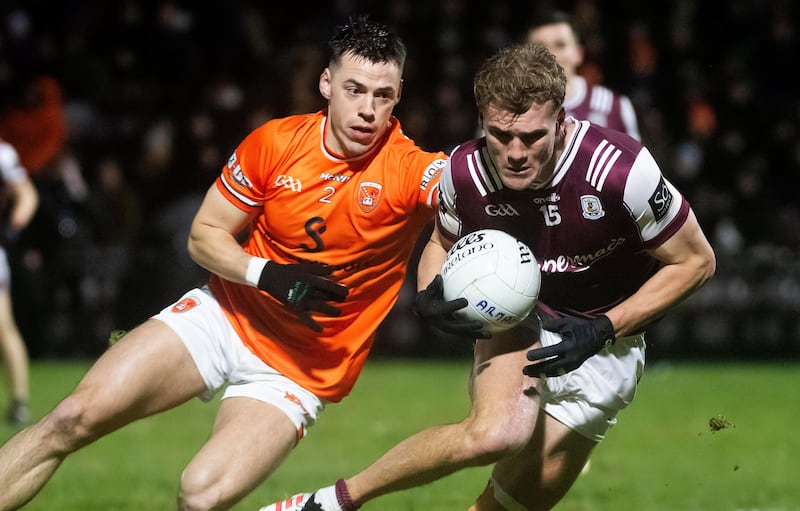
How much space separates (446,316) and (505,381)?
360 mm

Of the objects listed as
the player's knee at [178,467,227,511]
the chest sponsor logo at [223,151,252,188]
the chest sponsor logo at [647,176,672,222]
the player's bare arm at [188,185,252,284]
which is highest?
the chest sponsor logo at [223,151,252,188]

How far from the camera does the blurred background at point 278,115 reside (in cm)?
1223

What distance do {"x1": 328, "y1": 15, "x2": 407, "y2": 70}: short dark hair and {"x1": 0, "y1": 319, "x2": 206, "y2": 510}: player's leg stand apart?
1435 millimetres

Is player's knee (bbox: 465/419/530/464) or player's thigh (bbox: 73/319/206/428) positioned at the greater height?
player's thigh (bbox: 73/319/206/428)

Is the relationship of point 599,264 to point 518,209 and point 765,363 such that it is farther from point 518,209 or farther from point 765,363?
point 765,363

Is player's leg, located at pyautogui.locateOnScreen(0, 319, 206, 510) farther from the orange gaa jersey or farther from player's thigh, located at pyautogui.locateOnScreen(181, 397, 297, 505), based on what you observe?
the orange gaa jersey

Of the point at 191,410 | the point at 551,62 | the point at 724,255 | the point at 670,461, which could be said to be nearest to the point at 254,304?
the point at 551,62

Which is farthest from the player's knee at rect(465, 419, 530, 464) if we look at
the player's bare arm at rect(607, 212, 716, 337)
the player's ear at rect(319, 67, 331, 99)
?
the player's ear at rect(319, 67, 331, 99)

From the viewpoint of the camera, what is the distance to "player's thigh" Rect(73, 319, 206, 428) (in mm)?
4727

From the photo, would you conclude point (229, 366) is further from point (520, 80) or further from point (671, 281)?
point (671, 281)

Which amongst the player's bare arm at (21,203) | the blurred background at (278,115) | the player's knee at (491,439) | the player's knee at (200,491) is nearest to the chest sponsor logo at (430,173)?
the player's knee at (491,439)

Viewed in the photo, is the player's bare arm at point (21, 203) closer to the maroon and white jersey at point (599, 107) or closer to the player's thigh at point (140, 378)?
the maroon and white jersey at point (599, 107)

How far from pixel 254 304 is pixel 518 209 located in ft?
4.08

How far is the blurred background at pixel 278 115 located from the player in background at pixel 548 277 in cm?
724
